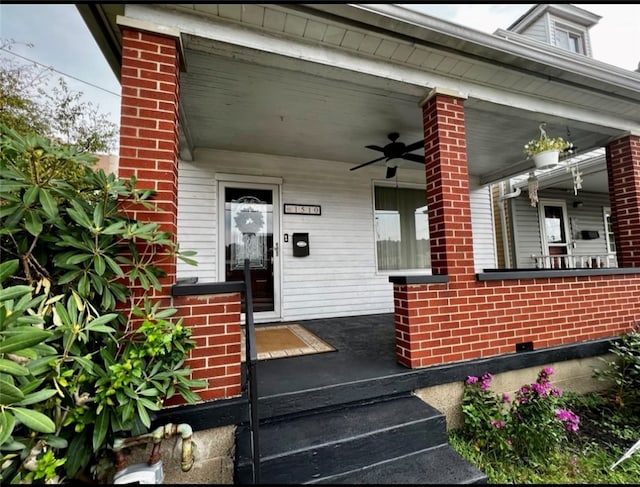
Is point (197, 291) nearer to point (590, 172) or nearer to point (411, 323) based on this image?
point (411, 323)

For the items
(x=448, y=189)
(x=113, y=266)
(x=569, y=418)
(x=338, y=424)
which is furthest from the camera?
(x=448, y=189)

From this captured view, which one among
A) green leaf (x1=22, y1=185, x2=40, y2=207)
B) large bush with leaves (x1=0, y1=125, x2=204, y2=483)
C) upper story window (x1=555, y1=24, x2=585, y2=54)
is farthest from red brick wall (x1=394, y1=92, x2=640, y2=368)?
upper story window (x1=555, y1=24, x2=585, y2=54)

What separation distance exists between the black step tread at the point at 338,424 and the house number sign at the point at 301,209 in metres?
2.98

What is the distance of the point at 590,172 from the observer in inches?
213

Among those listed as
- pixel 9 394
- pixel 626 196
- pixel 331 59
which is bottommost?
pixel 9 394

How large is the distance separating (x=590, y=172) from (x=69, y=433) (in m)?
7.99

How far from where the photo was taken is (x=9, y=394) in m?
1.03

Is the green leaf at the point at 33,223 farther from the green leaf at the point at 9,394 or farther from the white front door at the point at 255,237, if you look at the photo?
the white front door at the point at 255,237

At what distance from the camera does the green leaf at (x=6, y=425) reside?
0.99 metres

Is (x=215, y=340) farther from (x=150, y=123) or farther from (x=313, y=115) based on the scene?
(x=313, y=115)

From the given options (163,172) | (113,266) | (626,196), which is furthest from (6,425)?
(626,196)

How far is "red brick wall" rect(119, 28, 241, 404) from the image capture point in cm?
176

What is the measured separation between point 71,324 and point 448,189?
2750 millimetres

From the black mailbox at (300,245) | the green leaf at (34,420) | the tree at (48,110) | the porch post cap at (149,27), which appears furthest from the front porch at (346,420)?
the tree at (48,110)
